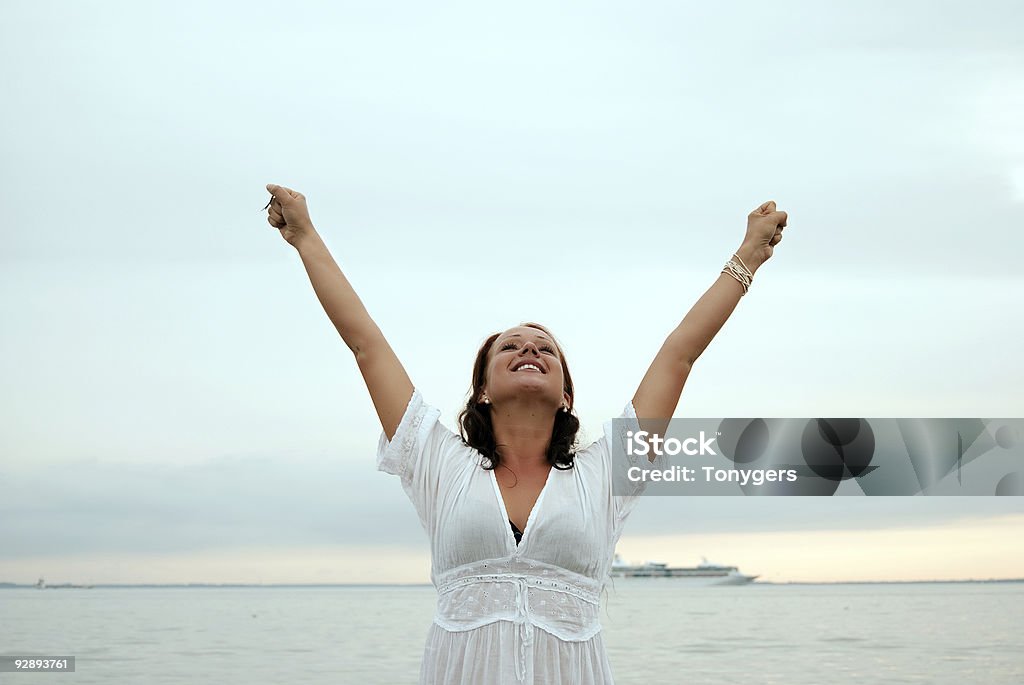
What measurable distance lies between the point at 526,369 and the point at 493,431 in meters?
0.20

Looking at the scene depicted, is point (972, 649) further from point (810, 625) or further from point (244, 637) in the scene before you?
point (244, 637)

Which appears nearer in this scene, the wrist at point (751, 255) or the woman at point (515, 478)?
the woman at point (515, 478)

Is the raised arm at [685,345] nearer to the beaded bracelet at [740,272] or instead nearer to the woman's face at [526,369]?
the beaded bracelet at [740,272]

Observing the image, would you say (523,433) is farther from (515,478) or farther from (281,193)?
(281,193)

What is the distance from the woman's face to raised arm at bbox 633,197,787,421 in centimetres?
23

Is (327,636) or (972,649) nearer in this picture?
(972,649)

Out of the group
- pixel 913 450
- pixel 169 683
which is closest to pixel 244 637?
pixel 169 683

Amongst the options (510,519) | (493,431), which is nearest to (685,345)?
(493,431)

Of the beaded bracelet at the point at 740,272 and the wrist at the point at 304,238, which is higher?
the wrist at the point at 304,238

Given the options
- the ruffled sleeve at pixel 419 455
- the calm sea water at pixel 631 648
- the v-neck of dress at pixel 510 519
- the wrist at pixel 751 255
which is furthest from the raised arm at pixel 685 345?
the calm sea water at pixel 631 648

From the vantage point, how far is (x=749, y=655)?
2273 centimetres

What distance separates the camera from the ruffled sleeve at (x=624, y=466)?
3113mm

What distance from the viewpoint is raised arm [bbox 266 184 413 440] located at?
124 inches

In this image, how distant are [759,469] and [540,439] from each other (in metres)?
3.10
